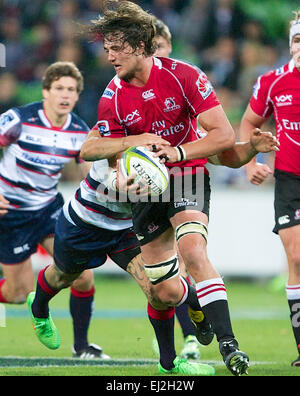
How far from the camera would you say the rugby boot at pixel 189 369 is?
527cm

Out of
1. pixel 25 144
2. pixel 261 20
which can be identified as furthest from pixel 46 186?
pixel 261 20

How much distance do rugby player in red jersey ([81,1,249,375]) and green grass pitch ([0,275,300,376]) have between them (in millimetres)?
734

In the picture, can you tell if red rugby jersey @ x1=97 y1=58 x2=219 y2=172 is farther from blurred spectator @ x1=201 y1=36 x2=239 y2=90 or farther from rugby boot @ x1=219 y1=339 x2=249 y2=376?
blurred spectator @ x1=201 y1=36 x2=239 y2=90

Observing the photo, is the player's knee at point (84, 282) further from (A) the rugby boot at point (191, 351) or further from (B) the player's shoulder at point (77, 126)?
(B) the player's shoulder at point (77, 126)

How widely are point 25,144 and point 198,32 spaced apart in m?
8.18

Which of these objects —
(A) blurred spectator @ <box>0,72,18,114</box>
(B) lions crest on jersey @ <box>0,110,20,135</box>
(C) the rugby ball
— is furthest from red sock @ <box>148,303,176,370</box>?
(A) blurred spectator @ <box>0,72,18,114</box>

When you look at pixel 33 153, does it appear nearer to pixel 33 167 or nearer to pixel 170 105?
pixel 33 167

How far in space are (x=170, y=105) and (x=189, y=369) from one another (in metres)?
1.73

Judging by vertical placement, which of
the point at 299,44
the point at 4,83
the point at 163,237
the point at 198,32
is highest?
the point at 198,32

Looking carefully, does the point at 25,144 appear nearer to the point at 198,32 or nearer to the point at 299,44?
the point at 299,44

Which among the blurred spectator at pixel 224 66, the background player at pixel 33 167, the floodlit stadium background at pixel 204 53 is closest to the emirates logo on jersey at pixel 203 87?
the background player at pixel 33 167

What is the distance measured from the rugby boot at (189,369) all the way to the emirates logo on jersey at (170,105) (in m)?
1.68

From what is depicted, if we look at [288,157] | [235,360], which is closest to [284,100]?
[288,157]

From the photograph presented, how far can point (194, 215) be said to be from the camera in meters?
5.20
